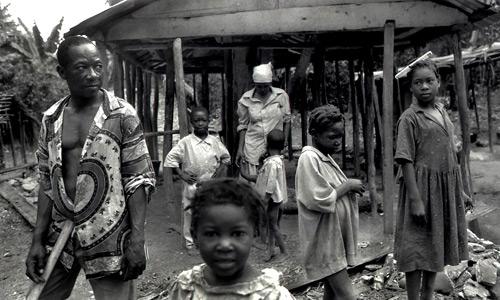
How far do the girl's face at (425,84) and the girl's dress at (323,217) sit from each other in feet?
3.00

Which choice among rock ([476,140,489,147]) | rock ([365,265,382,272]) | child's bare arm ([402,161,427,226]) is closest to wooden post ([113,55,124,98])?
rock ([365,265,382,272])

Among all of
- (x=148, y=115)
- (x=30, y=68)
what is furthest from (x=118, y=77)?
(x=30, y=68)

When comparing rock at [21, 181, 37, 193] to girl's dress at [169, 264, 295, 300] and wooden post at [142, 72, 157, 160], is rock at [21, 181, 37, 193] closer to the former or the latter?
wooden post at [142, 72, 157, 160]

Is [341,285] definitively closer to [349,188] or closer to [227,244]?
[349,188]

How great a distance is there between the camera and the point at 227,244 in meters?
1.82

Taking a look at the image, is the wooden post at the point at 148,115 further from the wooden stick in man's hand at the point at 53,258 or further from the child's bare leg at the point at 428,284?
the wooden stick in man's hand at the point at 53,258

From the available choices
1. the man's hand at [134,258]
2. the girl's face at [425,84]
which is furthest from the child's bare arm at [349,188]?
the man's hand at [134,258]

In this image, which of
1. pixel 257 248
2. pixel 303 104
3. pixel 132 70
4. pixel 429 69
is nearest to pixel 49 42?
pixel 132 70

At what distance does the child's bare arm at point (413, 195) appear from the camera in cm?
354

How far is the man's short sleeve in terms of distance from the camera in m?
2.64

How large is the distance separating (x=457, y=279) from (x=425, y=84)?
6.99 feet

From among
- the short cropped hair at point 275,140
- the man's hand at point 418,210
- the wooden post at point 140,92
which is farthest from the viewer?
the wooden post at point 140,92

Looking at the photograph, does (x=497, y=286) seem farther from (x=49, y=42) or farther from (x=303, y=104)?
(x=49, y=42)

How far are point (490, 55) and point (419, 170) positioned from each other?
9.33 metres
